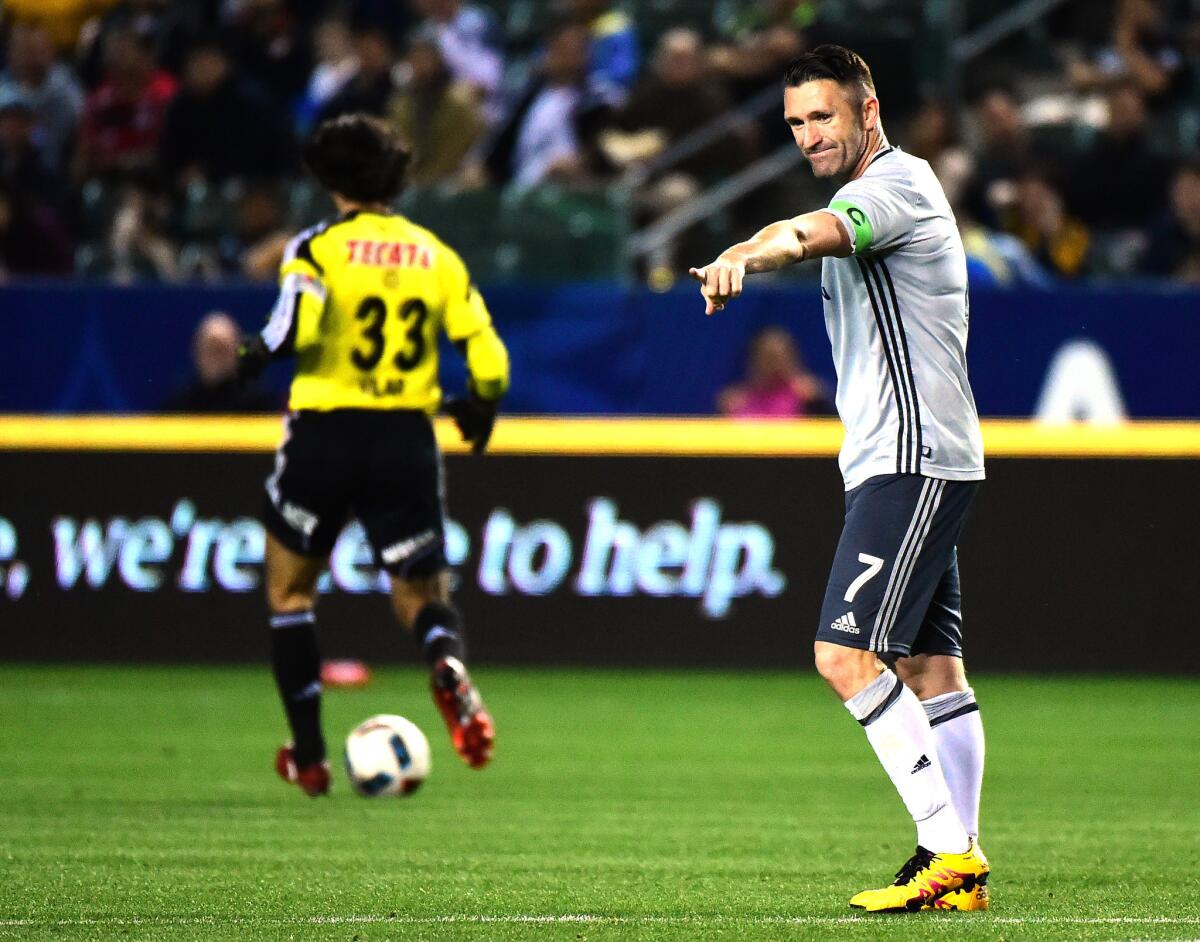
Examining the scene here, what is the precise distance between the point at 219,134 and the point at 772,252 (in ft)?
38.4

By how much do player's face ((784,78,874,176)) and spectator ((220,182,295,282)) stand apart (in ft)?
30.4

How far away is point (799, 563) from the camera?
40.2ft

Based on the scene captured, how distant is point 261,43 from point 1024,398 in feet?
22.5

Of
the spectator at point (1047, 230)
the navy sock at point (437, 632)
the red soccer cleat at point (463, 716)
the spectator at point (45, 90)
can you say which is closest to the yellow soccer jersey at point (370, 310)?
the navy sock at point (437, 632)

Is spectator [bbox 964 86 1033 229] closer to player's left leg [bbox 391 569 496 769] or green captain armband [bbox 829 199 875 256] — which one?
player's left leg [bbox 391 569 496 769]

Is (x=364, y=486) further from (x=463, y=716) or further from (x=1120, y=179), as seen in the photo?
(x=1120, y=179)

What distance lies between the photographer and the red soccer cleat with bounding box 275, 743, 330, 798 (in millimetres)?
7461

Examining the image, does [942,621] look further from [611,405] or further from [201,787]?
[611,405]

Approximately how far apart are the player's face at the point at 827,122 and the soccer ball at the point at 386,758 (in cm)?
240

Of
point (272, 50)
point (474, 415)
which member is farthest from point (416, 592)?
point (272, 50)

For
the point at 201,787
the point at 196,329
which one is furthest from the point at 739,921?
the point at 196,329

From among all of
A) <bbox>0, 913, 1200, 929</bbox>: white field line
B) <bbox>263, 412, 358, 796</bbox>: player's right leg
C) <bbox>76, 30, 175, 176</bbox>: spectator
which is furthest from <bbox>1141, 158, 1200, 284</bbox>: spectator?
<bbox>0, 913, 1200, 929</bbox>: white field line

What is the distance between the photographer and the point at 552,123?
1540 cm

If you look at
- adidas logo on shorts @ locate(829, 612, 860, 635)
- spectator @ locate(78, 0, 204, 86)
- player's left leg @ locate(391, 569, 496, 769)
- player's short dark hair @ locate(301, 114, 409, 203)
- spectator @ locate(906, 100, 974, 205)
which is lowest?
player's left leg @ locate(391, 569, 496, 769)
